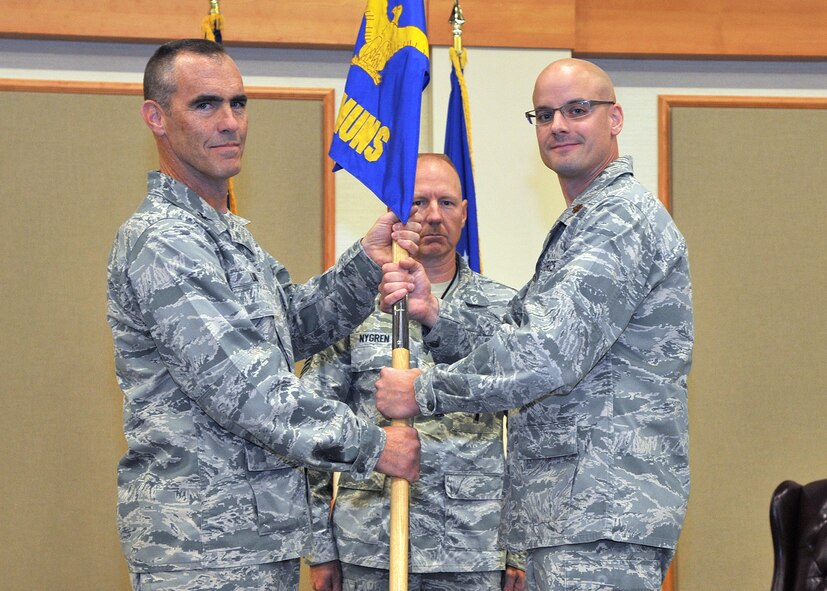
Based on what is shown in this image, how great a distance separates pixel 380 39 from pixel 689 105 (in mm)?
2391

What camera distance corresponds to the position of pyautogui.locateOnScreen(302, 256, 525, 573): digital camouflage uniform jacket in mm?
2996

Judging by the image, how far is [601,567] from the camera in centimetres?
227

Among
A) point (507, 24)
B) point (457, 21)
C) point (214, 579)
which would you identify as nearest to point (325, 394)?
point (214, 579)

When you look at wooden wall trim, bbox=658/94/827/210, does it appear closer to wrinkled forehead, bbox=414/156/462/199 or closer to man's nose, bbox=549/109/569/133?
wrinkled forehead, bbox=414/156/462/199

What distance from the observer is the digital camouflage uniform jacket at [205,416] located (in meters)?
2.26

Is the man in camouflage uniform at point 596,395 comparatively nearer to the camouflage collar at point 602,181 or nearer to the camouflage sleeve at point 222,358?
the camouflage collar at point 602,181

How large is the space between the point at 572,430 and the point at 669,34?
2974 mm

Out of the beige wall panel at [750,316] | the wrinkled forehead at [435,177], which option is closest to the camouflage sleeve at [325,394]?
the wrinkled forehead at [435,177]

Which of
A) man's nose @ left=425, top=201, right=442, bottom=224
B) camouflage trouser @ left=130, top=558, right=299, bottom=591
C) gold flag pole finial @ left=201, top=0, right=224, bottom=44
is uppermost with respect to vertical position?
gold flag pole finial @ left=201, top=0, right=224, bottom=44

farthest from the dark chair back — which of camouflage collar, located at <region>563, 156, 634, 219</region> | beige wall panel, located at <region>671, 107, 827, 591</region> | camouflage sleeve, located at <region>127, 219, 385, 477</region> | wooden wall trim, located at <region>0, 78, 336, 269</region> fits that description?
wooden wall trim, located at <region>0, 78, 336, 269</region>

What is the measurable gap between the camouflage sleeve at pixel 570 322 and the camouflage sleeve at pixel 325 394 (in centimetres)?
79

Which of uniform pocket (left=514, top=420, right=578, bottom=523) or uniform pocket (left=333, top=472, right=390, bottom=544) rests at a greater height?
uniform pocket (left=514, top=420, right=578, bottom=523)

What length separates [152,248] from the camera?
2311mm

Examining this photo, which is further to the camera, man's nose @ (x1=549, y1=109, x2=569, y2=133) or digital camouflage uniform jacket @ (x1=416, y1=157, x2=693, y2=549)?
man's nose @ (x1=549, y1=109, x2=569, y2=133)
